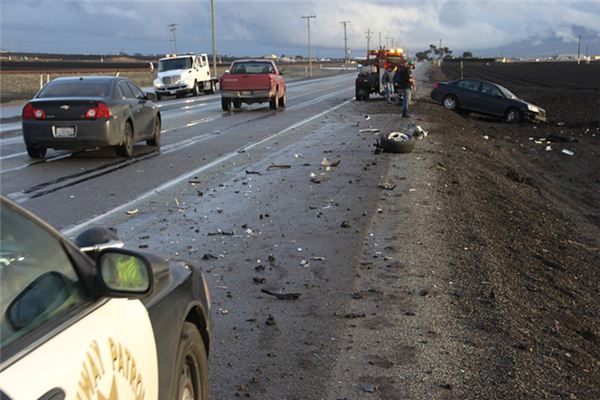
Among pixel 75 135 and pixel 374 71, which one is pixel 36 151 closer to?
pixel 75 135

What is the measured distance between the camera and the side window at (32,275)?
216 centimetres

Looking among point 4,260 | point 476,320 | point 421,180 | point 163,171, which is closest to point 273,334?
point 476,320

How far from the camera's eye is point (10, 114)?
26.2 m

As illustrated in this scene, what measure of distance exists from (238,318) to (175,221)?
3319 millimetres

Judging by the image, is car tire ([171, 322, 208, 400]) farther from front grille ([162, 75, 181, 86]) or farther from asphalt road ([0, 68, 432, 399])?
front grille ([162, 75, 181, 86])

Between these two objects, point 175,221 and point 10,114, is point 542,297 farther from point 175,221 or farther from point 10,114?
point 10,114

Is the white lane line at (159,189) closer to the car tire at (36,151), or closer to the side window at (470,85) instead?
the car tire at (36,151)

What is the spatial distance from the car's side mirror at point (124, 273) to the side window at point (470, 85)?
90.7 ft

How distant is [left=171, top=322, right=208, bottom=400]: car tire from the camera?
113 inches

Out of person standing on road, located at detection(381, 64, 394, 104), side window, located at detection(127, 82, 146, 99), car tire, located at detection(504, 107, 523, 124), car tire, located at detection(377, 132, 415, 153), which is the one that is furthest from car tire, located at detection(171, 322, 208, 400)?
person standing on road, located at detection(381, 64, 394, 104)

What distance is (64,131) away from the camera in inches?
528

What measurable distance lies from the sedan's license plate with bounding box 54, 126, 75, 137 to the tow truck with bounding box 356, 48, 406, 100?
22.8 metres

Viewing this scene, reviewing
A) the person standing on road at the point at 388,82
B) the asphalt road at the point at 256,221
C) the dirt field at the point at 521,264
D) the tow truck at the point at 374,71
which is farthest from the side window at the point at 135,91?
the tow truck at the point at 374,71

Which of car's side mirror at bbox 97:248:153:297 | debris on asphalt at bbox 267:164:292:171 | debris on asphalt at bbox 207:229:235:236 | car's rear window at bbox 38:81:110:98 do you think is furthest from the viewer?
car's rear window at bbox 38:81:110:98
